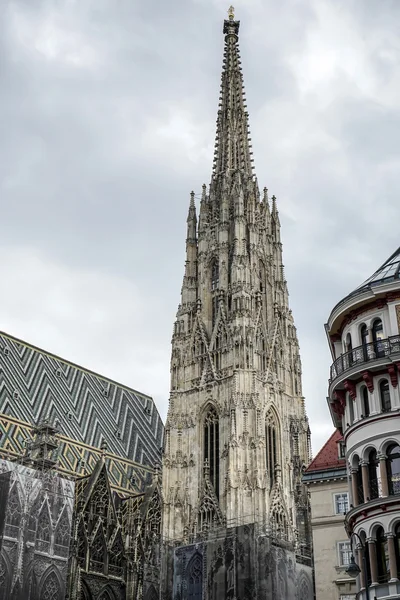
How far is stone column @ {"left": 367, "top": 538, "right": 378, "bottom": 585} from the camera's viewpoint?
71.8 feet

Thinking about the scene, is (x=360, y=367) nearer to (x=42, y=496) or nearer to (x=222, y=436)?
(x=42, y=496)

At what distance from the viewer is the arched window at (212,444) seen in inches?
2073

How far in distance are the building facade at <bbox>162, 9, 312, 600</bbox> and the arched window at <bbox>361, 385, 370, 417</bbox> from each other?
952 inches

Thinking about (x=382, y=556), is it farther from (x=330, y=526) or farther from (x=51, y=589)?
(x=51, y=589)

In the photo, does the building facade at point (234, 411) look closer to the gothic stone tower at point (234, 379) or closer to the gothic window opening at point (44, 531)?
the gothic stone tower at point (234, 379)

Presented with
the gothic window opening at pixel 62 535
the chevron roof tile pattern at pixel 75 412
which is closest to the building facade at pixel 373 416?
the gothic window opening at pixel 62 535

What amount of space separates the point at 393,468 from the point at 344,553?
1030cm

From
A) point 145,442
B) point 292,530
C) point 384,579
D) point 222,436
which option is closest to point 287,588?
point 292,530

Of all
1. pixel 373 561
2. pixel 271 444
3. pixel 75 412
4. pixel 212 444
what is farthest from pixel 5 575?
pixel 373 561

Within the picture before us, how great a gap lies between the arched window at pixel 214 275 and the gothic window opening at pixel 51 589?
2470 centimetres

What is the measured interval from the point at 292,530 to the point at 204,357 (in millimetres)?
12536

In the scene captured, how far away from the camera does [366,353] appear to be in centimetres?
2444

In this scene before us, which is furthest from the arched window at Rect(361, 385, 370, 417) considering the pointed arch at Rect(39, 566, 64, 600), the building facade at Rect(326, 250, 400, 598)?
the pointed arch at Rect(39, 566, 64, 600)

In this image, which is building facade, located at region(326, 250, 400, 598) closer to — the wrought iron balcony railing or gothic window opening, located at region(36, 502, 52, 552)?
the wrought iron balcony railing
